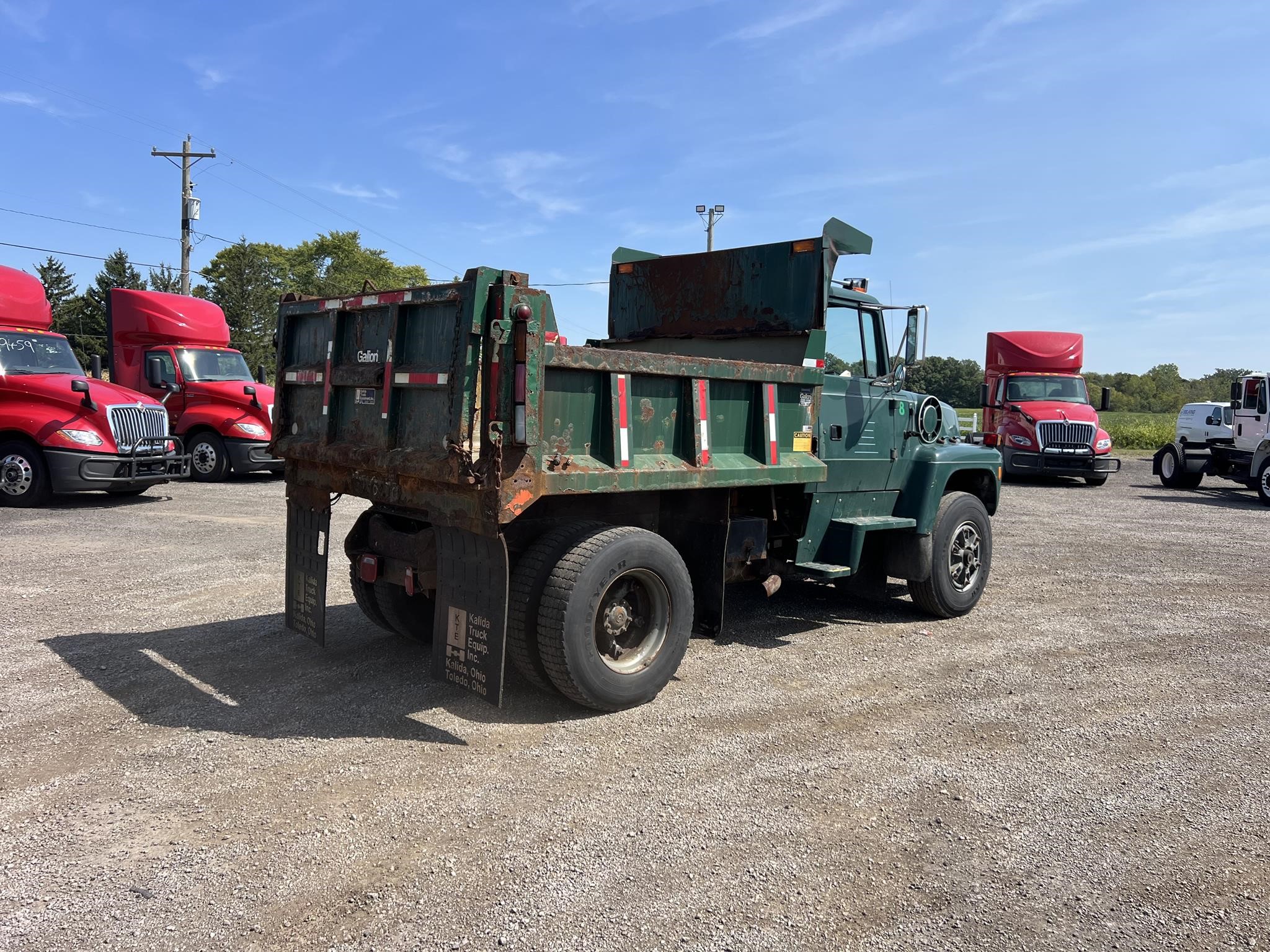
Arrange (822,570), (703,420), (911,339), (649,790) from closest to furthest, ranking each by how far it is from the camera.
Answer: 1. (649,790)
2. (703,420)
3. (822,570)
4. (911,339)

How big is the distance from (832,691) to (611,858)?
2.47 meters

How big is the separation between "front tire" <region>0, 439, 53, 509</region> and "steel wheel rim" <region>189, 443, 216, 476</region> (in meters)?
3.89

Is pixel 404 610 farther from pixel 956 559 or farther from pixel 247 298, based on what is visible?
pixel 247 298

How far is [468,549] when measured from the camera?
4.72 metres

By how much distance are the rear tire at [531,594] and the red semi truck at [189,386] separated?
12.7m

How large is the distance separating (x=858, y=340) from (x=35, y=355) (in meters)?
11.9

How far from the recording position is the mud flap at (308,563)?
5602 mm

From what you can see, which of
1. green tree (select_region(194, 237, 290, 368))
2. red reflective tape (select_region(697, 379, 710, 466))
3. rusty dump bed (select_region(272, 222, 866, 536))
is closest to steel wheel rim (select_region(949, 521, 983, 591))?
rusty dump bed (select_region(272, 222, 866, 536))

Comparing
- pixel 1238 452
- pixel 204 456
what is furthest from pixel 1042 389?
pixel 204 456

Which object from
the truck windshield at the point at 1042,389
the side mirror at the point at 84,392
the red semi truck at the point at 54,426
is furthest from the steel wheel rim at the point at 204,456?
the truck windshield at the point at 1042,389

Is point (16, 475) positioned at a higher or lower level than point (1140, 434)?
lower

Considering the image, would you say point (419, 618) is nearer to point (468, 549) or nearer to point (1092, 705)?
point (468, 549)

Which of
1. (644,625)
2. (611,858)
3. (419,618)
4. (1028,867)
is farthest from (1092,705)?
(419,618)

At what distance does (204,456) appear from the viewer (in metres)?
16.4
